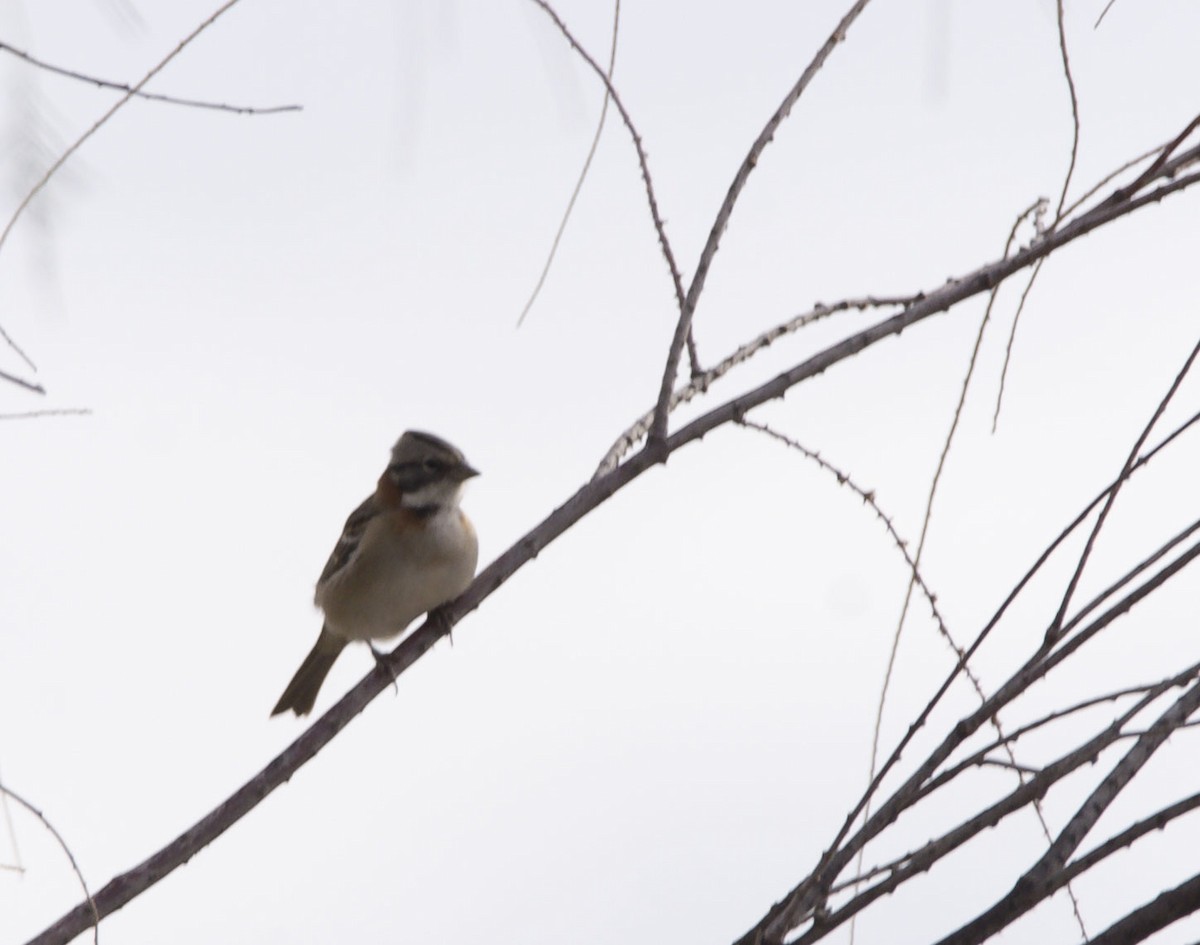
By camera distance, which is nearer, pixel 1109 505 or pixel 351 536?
pixel 1109 505

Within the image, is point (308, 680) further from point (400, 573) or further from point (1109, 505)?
point (1109, 505)

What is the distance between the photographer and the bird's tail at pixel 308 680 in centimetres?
680

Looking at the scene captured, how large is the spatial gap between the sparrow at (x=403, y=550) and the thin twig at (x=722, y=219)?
8.54ft

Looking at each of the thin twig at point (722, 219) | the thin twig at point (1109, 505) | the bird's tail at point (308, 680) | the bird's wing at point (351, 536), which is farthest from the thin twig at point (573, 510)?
the bird's tail at point (308, 680)

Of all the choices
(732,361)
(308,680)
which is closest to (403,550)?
(308,680)

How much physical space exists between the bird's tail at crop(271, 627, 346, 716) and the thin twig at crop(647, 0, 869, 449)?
3931 mm

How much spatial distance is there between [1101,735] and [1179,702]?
124 mm

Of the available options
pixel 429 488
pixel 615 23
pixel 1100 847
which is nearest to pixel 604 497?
pixel 615 23

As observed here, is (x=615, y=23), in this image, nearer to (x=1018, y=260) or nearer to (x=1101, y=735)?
(x=1018, y=260)

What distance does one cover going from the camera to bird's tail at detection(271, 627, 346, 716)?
6801 mm

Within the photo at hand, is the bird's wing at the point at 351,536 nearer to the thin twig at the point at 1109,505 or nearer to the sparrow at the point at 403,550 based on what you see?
the sparrow at the point at 403,550

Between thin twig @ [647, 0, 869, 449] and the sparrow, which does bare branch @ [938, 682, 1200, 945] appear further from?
the sparrow

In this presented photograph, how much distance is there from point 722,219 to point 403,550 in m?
3.09

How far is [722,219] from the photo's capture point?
301 centimetres
